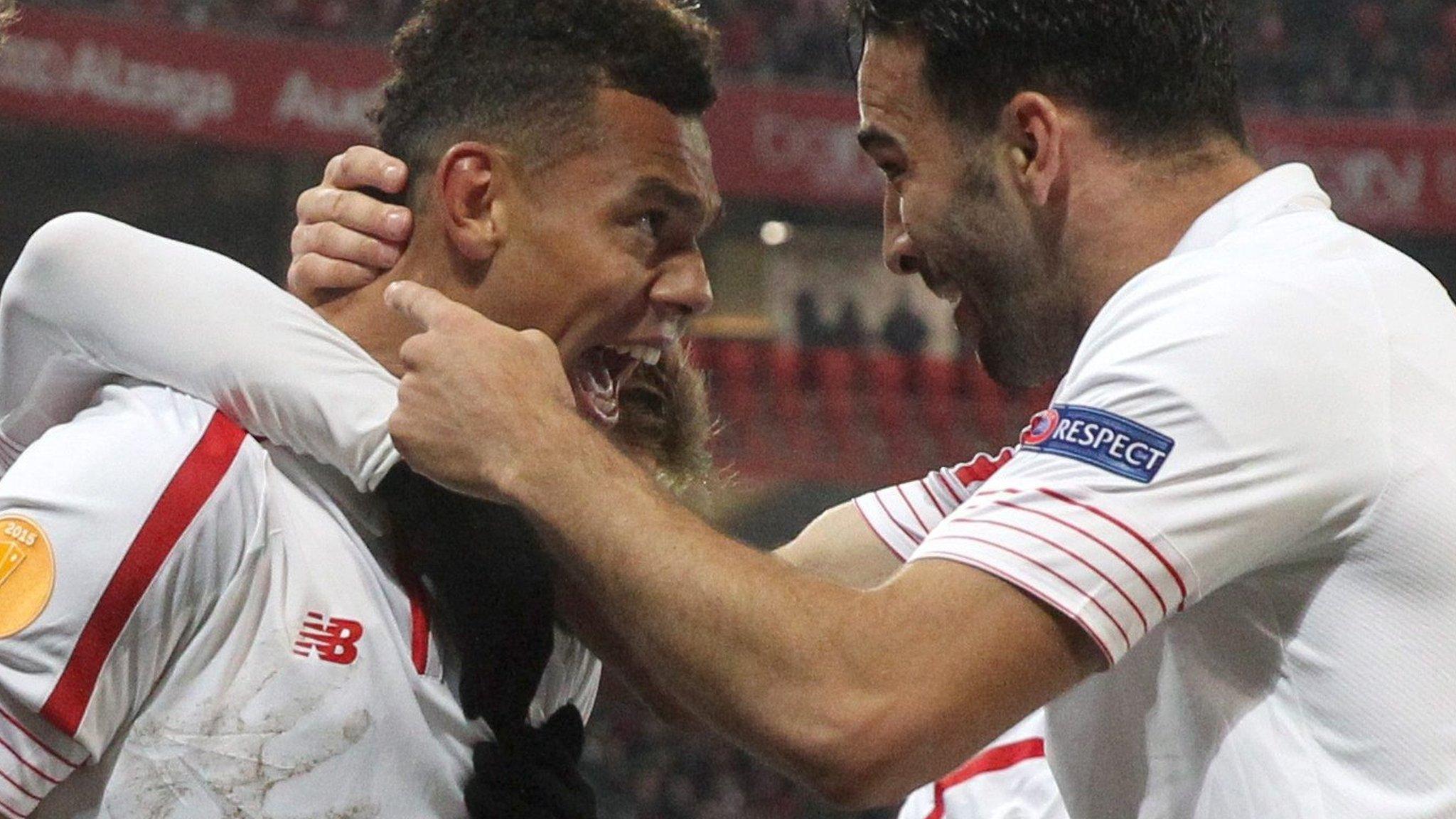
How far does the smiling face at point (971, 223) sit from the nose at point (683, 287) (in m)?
0.24

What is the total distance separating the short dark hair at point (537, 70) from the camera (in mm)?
1987

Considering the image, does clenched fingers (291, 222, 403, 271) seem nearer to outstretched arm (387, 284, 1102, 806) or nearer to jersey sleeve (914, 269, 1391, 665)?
outstretched arm (387, 284, 1102, 806)

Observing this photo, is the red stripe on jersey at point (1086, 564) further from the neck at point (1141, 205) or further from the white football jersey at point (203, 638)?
the white football jersey at point (203, 638)

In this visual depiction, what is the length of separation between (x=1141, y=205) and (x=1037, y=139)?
124mm

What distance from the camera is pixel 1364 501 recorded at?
1.51m

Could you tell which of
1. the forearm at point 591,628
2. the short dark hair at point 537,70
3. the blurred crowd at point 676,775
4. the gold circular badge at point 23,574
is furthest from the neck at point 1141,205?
the blurred crowd at point 676,775

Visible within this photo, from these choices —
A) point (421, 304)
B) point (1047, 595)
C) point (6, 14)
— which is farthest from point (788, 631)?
point (6, 14)

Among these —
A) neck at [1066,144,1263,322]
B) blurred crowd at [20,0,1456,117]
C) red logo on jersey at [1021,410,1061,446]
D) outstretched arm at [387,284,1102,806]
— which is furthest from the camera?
blurred crowd at [20,0,1456,117]

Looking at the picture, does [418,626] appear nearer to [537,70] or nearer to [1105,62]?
[537,70]

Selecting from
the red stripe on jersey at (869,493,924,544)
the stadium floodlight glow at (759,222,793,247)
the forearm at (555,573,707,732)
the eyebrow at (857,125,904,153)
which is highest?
the eyebrow at (857,125,904,153)

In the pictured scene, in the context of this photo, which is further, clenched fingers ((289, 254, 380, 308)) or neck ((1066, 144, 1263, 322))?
clenched fingers ((289, 254, 380, 308))

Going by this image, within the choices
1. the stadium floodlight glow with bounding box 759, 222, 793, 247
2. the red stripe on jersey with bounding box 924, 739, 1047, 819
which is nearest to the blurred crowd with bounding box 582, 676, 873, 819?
the stadium floodlight glow with bounding box 759, 222, 793, 247

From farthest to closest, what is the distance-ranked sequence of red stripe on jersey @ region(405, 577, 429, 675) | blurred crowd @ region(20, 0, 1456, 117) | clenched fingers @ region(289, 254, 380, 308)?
1. blurred crowd @ region(20, 0, 1456, 117)
2. clenched fingers @ region(289, 254, 380, 308)
3. red stripe on jersey @ region(405, 577, 429, 675)

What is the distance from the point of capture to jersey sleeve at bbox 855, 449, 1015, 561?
243 cm
